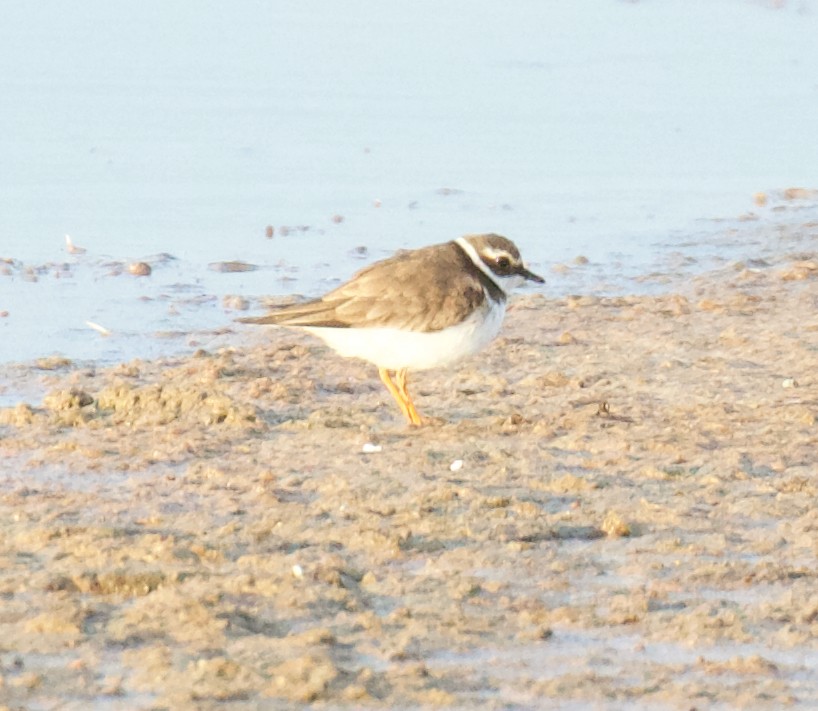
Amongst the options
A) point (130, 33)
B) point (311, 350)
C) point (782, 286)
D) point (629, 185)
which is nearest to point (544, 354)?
point (311, 350)

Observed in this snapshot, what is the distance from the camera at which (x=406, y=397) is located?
6.94 meters

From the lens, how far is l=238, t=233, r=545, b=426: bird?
269 inches

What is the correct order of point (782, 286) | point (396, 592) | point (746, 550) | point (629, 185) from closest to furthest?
point (396, 592)
point (746, 550)
point (782, 286)
point (629, 185)

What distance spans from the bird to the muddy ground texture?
29cm

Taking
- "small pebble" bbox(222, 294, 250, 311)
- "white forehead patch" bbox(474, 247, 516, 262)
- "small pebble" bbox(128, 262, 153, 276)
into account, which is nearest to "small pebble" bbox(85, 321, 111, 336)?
"small pebble" bbox(222, 294, 250, 311)

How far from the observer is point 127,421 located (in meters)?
6.67

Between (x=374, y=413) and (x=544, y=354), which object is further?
(x=544, y=354)

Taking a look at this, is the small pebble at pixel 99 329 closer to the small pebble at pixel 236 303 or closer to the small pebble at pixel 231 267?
the small pebble at pixel 236 303

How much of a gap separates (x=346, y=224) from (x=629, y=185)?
88.0 inches

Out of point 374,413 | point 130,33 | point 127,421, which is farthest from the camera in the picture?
point 130,33

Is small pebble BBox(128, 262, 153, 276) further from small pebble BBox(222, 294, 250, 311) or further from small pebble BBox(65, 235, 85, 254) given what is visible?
small pebble BBox(222, 294, 250, 311)

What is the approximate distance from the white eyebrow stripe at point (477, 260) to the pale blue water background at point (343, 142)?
62.6 inches

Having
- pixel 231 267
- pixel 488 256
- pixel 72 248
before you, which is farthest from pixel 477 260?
pixel 72 248

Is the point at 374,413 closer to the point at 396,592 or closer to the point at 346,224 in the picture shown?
the point at 396,592
